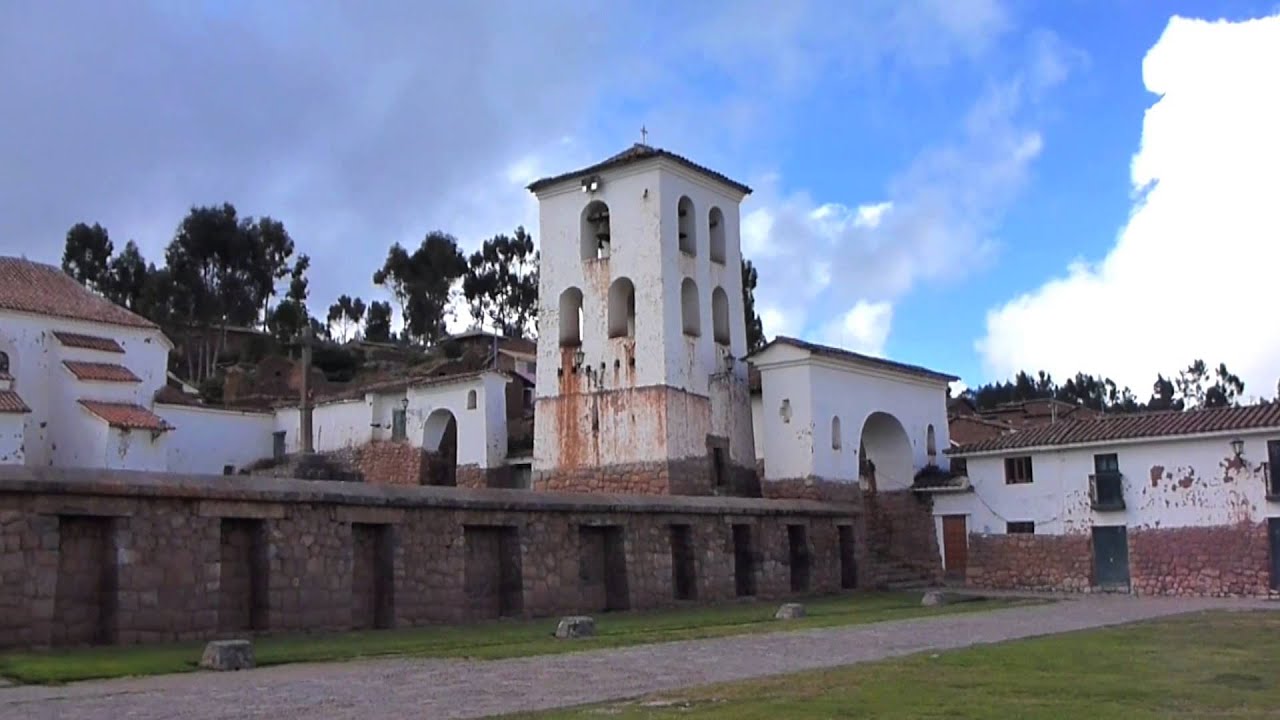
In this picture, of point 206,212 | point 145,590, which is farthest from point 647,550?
point 206,212

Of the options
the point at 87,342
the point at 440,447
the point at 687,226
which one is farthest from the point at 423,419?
the point at 687,226

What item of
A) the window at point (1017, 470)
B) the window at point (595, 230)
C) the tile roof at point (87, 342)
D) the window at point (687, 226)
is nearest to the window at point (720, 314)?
the window at point (687, 226)

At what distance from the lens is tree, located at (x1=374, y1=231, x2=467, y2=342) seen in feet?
221

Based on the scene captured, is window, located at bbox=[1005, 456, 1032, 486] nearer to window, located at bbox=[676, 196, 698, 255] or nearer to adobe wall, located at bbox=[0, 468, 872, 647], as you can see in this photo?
window, located at bbox=[676, 196, 698, 255]

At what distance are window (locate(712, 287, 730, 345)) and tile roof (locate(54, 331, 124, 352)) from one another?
56.8ft

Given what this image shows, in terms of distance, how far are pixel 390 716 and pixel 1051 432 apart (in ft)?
75.4

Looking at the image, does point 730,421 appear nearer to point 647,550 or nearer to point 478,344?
point 647,550

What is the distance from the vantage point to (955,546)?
98.0 feet

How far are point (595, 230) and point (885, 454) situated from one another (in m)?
10.3

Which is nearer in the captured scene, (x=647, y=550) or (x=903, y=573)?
(x=647, y=550)

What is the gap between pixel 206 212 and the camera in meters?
59.8

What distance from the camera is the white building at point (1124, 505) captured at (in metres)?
24.6

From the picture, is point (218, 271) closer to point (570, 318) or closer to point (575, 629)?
point (570, 318)

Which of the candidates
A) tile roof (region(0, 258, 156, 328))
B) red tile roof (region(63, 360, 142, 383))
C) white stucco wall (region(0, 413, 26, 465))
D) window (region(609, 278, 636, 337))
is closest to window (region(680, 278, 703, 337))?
window (region(609, 278, 636, 337))
